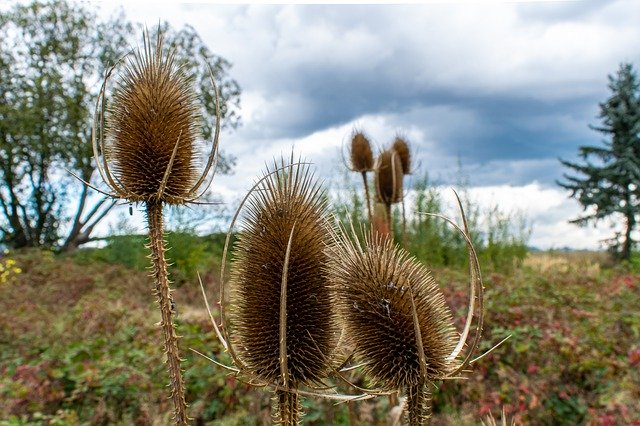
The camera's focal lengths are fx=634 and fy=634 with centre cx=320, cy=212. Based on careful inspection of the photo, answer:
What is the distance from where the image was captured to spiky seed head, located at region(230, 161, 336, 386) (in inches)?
57.4

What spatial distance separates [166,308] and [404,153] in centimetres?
248

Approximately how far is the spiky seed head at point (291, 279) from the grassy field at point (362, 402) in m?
2.57

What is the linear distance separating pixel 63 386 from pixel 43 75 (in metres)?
12.0

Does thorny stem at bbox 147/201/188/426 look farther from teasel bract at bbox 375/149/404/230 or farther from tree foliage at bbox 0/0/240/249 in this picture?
tree foliage at bbox 0/0/240/249

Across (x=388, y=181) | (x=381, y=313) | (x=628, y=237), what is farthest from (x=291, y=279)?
(x=628, y=237)

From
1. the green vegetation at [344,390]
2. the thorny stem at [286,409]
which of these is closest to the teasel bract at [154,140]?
the thorny stem at [286,409]

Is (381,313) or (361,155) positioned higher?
(361,155)

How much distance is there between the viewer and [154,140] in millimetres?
1883

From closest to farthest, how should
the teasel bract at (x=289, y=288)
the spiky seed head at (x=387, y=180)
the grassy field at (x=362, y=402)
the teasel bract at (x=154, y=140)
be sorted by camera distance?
the teasel bract at (x=289, y=288), the teasel bract at (x=154, y=140), the spiky seed head at (x=387, y=180), the grassy field at (x=362, y=402)

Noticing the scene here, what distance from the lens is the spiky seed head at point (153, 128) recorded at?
1.87 m

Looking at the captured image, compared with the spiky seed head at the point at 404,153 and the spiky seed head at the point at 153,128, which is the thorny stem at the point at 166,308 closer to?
the spiky seed head at the point at 153,128

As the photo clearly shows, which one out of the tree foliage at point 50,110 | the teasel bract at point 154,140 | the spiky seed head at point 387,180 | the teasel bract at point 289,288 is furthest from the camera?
the tree foliage at point 50,110

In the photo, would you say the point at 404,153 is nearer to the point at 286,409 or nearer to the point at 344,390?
the point at 344,390

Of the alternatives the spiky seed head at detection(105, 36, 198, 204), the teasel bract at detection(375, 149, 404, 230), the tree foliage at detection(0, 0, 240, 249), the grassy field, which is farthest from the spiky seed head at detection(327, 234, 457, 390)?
the tree foliage at detection(0, 0, 240, 249)
